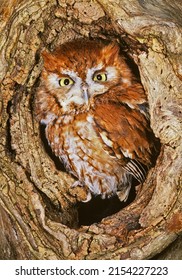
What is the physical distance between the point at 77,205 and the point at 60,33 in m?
0.68

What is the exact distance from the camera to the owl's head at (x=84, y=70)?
2.15m

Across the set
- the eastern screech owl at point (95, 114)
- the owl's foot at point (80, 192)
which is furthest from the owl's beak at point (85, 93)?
the owl's foot at point (80, 192)

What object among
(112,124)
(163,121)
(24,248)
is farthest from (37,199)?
(163,121)

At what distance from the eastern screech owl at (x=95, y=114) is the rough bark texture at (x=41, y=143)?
0.22 feet

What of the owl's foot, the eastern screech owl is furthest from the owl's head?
the owl's foot

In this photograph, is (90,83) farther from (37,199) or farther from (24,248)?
(24,248)

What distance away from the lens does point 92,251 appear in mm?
2086

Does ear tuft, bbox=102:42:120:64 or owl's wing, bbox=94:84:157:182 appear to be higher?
ear tuft, bbox=102:42:120:64

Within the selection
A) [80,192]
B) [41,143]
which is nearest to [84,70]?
[41,143]

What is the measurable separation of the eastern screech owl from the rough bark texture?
0.07m

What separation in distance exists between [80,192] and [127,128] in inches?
13.2

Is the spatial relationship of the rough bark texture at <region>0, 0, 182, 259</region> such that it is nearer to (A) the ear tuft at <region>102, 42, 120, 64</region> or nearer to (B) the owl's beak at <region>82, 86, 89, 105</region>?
(A) the ear tuft at <region>102, 42, 120, 64</region>

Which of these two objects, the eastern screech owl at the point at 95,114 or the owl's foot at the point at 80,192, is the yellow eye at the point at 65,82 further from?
the owl's foot at the point at 80,192

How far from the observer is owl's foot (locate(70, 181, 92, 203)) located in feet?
7.52
